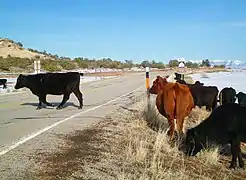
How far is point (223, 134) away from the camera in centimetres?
783

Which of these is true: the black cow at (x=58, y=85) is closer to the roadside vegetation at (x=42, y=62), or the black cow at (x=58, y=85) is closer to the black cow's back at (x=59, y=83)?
the black cow's back at (x=59, y=83)

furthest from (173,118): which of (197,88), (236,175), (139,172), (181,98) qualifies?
(197,88)

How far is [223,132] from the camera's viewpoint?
783 cm

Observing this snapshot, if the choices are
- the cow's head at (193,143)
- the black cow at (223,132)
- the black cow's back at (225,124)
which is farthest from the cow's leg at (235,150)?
the cow's head at (193,143)

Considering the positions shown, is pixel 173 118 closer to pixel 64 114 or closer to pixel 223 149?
pixel 223 149

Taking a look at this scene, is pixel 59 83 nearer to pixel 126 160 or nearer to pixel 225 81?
pixel 126 160

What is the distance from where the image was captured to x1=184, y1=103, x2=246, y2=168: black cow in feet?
25.1

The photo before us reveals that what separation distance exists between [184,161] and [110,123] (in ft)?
15.4

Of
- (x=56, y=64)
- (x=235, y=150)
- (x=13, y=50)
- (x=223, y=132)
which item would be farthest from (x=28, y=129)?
(x=13, y=50)

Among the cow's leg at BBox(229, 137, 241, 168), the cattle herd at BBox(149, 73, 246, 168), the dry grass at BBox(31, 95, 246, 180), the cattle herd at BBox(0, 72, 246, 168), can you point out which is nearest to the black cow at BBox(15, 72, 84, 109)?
the cattle herd at BBox(0, 72, 246, 168)

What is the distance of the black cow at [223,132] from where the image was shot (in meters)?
7.65

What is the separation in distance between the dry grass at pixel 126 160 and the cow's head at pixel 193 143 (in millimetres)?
138

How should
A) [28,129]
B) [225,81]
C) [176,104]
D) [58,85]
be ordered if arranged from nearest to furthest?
[176,104] → [28,129] → [58,85] → [225,81]

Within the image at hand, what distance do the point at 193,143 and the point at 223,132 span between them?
715 millimetres
